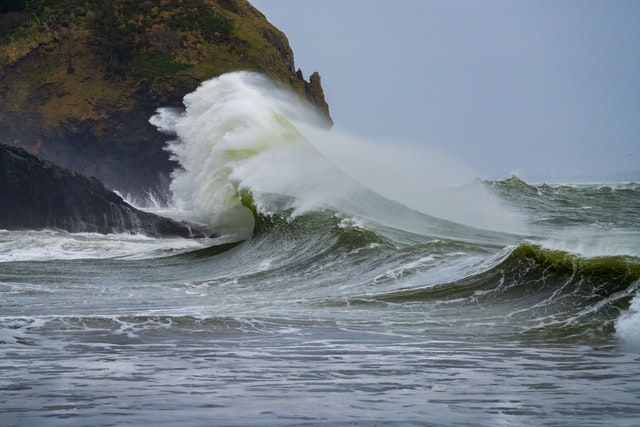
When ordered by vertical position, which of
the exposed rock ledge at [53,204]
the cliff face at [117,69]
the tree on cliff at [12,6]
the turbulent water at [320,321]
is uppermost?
the tree on cliff at [12,6]

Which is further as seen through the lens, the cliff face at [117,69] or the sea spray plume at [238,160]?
the cliff face at [117,69]

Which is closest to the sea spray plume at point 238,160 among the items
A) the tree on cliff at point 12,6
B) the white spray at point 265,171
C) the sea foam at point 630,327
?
the white spray at point 265,171

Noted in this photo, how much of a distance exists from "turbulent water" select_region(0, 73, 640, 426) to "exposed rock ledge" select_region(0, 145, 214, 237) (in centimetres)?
654

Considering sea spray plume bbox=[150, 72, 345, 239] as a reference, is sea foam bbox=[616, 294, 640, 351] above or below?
below

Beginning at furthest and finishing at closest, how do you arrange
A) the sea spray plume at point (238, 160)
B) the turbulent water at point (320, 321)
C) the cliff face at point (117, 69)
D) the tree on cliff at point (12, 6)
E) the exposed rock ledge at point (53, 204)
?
the tree on cliff at point (12, 6)
the cliff face at point (117, 69)
the exposed rock ledge at point (53, 204)
the sea spray plume at point (238, 160)
the turbulent water at point (320, 321)

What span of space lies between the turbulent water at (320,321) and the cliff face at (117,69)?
3509 centimetres

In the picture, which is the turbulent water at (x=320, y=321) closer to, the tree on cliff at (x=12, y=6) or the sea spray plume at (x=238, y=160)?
the sea spray plume at (x=238, y=160)

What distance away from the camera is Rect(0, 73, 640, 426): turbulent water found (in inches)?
226

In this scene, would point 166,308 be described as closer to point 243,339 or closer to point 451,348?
point 243,339

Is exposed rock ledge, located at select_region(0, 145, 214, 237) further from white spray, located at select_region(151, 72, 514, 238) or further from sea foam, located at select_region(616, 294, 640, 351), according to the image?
sea foam, located at select_region(616, 294, 640, 351)

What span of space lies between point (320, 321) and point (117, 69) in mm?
56384

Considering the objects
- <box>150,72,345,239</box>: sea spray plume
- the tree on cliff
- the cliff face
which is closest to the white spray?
<box>150,72,345,239</box>: sea spray plume

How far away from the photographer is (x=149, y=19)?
67062 millimetres

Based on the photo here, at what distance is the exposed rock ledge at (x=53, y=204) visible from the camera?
2822 cm
